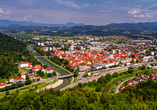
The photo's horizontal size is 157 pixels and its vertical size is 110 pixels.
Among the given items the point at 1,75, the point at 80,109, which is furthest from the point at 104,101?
the point at 1,75

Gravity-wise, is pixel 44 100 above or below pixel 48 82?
above

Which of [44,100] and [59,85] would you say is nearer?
[44,100]

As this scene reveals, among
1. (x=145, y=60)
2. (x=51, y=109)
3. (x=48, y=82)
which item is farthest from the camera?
(x=145, y=60)

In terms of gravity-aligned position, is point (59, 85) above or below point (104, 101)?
below

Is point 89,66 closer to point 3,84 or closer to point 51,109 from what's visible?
point 3,84

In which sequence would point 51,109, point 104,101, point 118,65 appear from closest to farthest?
point 51,109 → point 104,101 → point 118,65

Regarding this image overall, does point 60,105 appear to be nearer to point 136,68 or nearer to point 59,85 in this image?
point 59,85

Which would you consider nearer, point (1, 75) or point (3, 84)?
point (3, 84)

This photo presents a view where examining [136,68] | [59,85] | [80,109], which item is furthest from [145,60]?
[80,109]

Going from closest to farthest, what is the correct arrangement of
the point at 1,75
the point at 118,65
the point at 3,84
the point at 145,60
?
the point at 3,84 → the point at 1,75 → the point at 118,65 → the point at 145,60
